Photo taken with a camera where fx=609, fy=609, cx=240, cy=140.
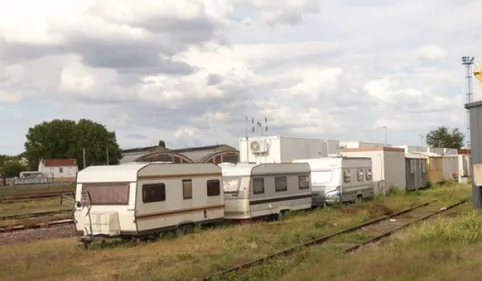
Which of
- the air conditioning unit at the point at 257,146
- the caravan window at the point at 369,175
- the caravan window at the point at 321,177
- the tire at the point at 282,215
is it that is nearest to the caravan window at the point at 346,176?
the caravan window at the point at 321,177

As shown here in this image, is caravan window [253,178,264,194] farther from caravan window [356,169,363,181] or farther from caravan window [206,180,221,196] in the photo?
caravan window [356,169,363,181]

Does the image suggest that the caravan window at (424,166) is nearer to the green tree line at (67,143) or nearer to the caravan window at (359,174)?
the caravan window at (359,174)

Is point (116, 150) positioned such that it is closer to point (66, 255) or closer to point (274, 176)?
point (274, 176)

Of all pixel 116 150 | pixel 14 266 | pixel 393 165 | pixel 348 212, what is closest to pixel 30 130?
pixel 116 150

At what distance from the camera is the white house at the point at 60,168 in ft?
331

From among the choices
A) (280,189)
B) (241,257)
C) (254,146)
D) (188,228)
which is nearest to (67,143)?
(254,146)

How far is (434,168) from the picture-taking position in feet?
153

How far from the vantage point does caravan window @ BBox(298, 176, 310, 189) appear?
2534 centimetres

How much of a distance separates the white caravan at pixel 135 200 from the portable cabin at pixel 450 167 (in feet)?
119

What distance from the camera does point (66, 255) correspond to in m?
15.2

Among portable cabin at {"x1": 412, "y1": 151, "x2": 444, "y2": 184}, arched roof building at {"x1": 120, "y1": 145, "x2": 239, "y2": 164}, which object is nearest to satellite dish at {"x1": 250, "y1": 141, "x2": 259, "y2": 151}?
portable cabin at {"x1": 412, "y1": 151, "x2": 444, "y2": 184}

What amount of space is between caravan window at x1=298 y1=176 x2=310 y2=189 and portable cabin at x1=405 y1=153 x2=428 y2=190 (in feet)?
49.2

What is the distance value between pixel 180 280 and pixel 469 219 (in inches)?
381

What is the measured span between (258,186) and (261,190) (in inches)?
10.3
